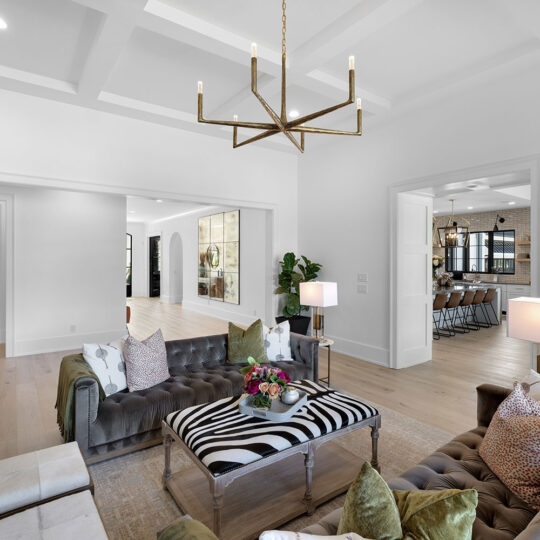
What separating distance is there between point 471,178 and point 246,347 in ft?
10.1

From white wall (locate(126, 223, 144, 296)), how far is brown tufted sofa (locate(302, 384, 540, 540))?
12998 mm

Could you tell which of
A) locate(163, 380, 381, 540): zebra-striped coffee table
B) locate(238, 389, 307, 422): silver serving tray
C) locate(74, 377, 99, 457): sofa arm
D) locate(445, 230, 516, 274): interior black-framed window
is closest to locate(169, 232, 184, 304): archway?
locate(445, 230, 516, 274): interior black-framed window

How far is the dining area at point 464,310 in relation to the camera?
702cm

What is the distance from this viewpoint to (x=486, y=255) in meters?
10.8

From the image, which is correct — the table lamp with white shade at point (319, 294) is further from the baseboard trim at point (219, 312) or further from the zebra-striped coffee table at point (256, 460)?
the baseboard trim at point (219, 312)

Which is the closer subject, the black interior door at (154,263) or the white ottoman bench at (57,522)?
the white ottoman bench at (57,522)

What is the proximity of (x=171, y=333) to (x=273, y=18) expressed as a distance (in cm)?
591

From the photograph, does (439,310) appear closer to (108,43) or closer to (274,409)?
(274,409)

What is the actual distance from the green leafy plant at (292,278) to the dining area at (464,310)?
8.30ft

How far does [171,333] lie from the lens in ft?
24.4

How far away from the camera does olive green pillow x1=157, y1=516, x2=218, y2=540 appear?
1.07 m

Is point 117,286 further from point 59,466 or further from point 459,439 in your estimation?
point 459,439

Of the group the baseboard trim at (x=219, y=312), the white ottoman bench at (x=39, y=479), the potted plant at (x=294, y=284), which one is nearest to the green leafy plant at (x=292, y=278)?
the potted plant at (x=294, y=284)

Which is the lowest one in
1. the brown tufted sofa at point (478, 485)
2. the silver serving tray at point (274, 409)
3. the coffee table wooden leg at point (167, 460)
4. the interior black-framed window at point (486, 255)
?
the coffee table wooden leg at point (167, 460)
